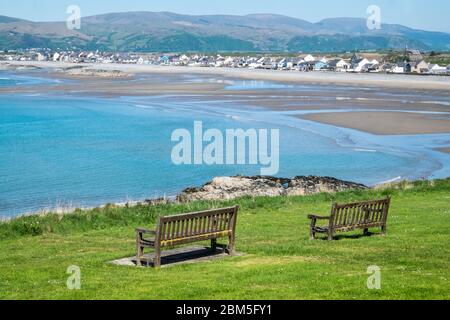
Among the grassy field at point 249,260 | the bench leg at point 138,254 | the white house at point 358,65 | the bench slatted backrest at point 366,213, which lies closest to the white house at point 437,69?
the white house at point 358,65

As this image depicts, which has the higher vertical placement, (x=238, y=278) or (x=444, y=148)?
(x=238, y=278)

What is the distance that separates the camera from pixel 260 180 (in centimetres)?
2773

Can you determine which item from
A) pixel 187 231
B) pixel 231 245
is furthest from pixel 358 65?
pixel 187 231

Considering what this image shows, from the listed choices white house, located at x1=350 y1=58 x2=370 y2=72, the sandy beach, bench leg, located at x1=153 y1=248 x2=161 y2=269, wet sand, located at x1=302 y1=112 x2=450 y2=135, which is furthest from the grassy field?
white house, located at x1=350 y1=58 x2=370 y2=72

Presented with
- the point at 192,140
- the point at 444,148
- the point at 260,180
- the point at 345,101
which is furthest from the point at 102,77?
the point at 260,180

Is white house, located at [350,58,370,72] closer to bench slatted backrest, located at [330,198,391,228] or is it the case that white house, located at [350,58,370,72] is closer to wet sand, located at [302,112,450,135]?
wet sand, located at [302,112,450,135]

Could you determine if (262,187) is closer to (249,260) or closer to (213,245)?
(213,245)

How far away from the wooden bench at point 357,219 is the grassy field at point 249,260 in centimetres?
26

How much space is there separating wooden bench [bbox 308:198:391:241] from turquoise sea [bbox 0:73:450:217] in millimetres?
12115

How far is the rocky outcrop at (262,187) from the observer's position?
982 inches

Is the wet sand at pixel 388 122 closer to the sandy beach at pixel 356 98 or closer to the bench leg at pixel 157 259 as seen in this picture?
the sandy beach at pixel 356 98

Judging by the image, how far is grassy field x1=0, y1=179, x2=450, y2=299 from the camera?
29.5ft

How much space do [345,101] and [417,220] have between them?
5188 centimetres

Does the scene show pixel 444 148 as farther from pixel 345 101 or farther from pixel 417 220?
pixel 345 101
